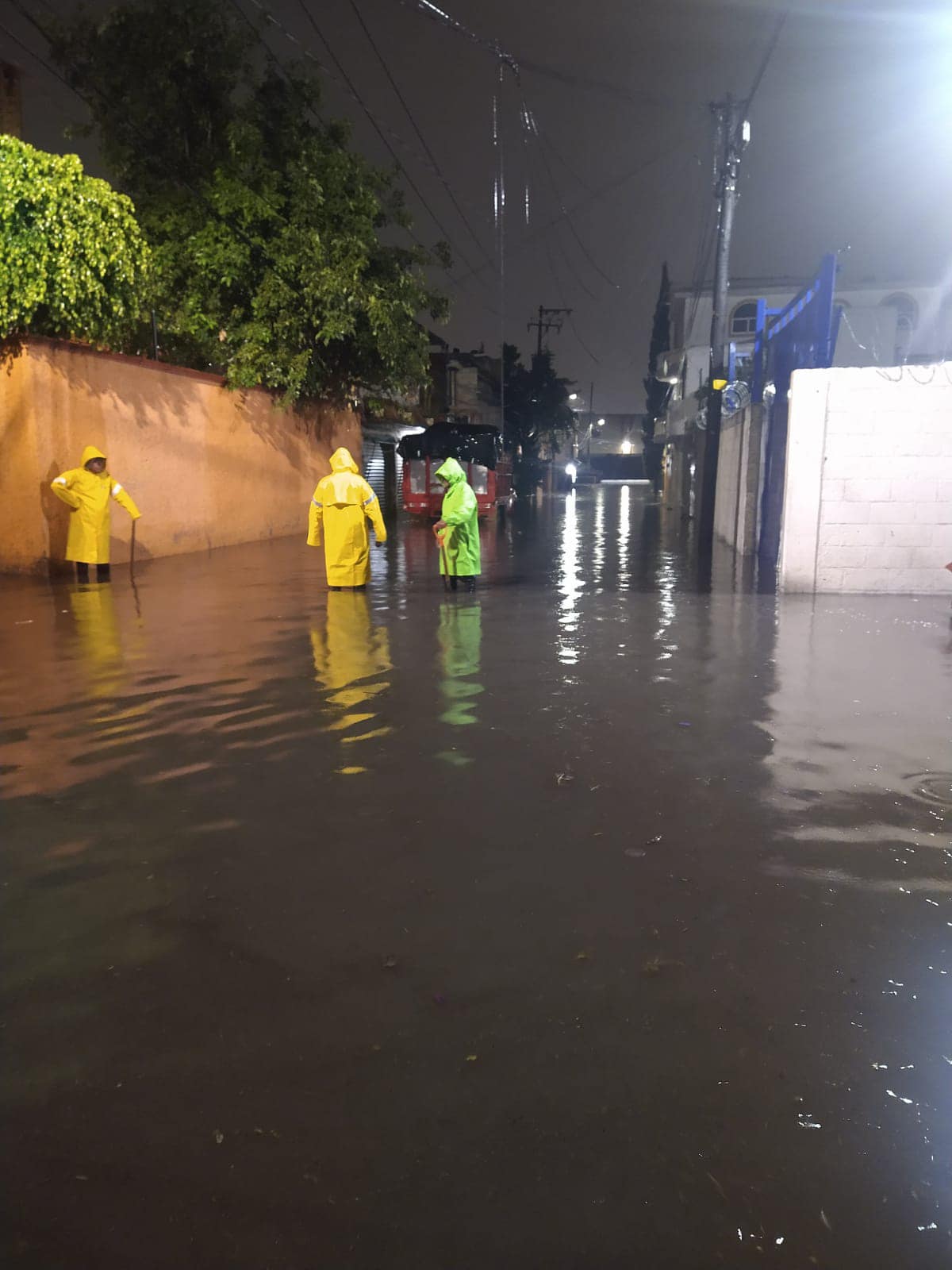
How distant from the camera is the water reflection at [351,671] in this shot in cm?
556

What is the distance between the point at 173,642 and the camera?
8.44 m

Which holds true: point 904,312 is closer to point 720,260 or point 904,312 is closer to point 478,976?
Answer: point 720,260

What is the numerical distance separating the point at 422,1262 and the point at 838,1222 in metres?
0.88

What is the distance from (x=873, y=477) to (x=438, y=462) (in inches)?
689

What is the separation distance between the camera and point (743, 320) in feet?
128

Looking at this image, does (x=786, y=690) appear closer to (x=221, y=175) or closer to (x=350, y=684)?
(x=350, y=684)

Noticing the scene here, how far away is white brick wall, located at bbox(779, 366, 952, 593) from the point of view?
1026 cm

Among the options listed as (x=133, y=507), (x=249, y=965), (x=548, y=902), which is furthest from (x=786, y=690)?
(x=133, y=507)

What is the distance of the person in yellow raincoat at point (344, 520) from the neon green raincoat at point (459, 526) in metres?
0.81

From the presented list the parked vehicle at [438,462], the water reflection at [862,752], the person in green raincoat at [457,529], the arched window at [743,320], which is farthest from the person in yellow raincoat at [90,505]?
the arched window at [743,320]

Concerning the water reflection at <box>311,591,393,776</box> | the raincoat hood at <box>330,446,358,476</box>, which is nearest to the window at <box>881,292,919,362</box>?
the raincoat hood at <box>330,446,358,476</box>

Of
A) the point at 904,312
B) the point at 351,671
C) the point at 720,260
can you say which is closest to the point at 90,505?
the point at 351,671

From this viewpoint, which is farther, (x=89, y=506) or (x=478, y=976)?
(x=89, y=506)

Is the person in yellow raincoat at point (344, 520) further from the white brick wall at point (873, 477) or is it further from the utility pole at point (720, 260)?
the utility pole at point (720, 260)
